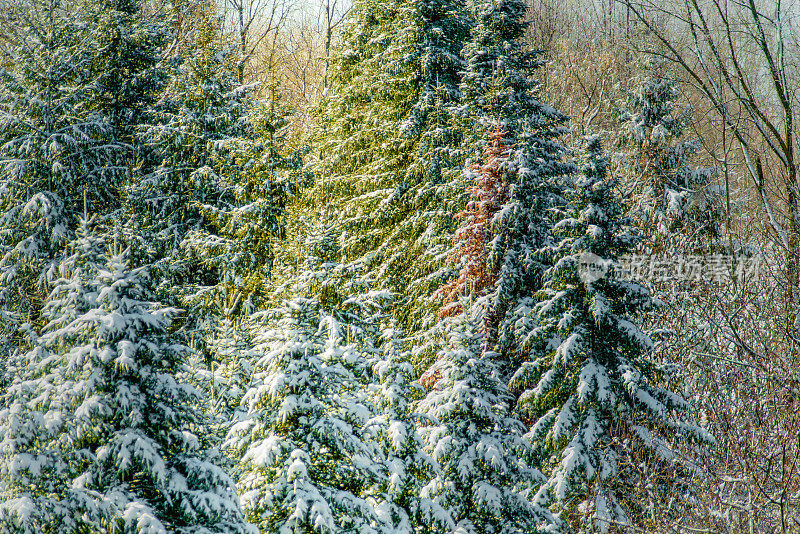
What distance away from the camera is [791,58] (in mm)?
8172

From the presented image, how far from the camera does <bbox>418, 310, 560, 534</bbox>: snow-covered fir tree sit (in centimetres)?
1089

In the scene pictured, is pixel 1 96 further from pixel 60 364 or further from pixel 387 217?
pixel 60 364

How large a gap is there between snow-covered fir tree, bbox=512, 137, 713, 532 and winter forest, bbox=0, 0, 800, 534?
75mm

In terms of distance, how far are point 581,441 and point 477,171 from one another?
6980mm

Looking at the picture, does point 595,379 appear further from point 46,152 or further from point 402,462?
point 46,152

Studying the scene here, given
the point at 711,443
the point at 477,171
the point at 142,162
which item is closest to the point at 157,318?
the point at 477,171

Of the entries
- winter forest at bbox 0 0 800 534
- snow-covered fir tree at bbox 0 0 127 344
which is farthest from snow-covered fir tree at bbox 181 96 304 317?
snow-covered fir tree at bbox 0 0 127 344

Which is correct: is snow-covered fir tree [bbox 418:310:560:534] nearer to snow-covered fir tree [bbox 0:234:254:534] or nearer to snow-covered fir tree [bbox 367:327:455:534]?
snow-covered fir tree [bbox 367:327:455:534]

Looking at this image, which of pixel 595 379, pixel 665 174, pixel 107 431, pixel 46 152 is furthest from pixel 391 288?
pixel 665 174

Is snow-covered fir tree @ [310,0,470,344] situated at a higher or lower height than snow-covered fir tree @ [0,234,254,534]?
higher

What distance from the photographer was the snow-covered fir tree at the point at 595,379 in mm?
13352

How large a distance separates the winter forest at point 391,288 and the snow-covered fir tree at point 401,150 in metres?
0.10

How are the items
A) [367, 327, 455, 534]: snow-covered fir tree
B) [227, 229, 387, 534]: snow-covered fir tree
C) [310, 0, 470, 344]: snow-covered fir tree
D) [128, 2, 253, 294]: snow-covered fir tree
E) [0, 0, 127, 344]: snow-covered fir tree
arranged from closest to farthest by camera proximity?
[227, 229, 387, 534]: snow-covered fir tree
[367, 327, 455, 534]: snow-covered fir tree
[310, 0, 470, 344]: snow-covered fir tree
[0, 0, 127, 344]: snow-covered fir tree
[128, 2, 253, 294]: snow-covered fir tree

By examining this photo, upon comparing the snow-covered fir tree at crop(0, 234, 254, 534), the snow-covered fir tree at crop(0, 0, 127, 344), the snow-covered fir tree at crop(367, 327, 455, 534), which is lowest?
the snow-covered fir tree at crop(367, 327, 455, 534)
